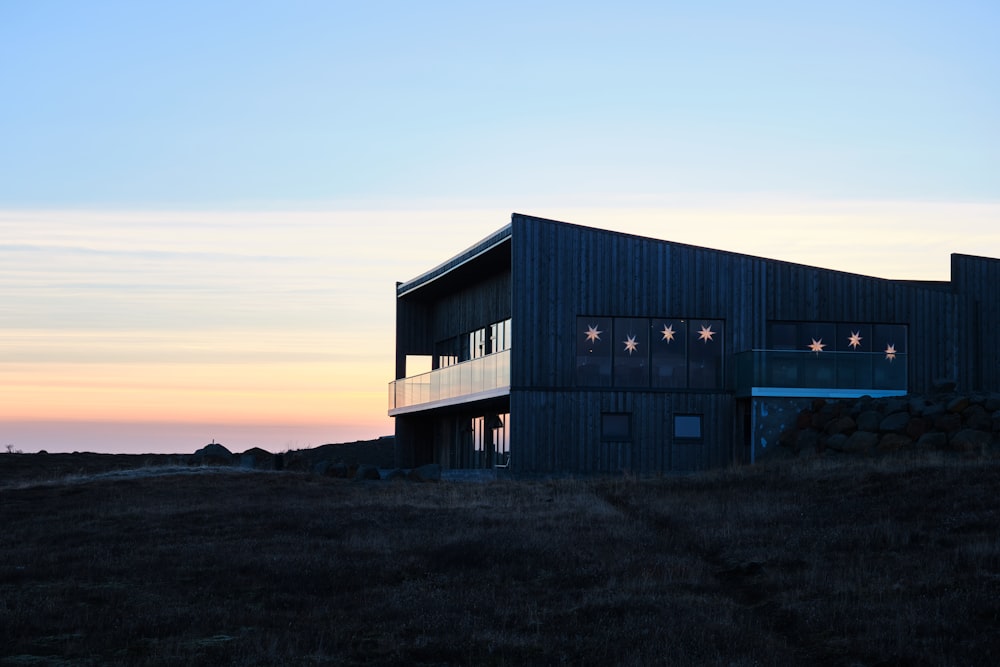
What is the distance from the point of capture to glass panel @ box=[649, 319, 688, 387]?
4284cm

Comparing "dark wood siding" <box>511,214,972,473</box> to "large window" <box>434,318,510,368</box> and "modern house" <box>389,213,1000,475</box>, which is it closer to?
"modern house" <box>389,213,1000,475</box>

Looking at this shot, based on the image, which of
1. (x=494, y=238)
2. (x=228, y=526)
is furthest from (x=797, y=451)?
(x=228, y=526)

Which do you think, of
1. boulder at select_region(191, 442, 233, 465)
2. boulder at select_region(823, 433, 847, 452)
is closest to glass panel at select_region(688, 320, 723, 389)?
boulder at select_region(823, 433, 847, 452)

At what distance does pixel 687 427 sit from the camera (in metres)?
42.5

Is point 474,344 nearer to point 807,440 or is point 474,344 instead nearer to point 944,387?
point 807,440

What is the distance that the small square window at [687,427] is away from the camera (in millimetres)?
42469

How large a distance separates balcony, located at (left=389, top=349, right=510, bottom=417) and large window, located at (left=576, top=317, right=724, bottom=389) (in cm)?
280

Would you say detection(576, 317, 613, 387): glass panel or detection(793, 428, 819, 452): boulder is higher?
detection(576, 317, 613, 387): glass panel

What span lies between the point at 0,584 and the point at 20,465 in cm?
3691

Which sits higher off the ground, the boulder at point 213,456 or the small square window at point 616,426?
the small square window at point 616,426

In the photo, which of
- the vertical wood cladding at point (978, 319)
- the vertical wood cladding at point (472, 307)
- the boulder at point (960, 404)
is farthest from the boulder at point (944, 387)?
the vertical wood cladding at point (472, 307)

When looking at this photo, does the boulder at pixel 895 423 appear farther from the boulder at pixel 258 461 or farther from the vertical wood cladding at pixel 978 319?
the boulder at pixel 258 461

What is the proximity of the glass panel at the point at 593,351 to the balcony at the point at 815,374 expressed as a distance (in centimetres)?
475

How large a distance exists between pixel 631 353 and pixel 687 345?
6.74ft
